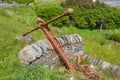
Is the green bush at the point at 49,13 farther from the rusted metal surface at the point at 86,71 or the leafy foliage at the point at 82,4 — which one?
the rusted metal surface at the point at 86,71

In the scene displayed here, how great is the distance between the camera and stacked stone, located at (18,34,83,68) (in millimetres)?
11664

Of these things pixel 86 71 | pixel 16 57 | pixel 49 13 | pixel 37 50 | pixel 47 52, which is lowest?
pixel 49 13

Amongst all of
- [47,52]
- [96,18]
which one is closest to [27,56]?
[47,52]

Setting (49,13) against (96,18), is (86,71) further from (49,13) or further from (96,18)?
(96,18)

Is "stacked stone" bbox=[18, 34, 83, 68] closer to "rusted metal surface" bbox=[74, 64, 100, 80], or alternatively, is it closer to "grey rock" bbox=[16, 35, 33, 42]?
"rusted metal surface" bbox=[74, 64, 100, 80]

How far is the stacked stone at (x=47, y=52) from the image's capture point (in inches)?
459

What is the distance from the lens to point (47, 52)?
12.4 metres

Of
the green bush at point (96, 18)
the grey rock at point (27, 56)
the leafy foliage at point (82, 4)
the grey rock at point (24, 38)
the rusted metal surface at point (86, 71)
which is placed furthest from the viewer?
the leafy foliage at point (82, 4)

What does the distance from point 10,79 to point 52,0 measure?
28.6 meters

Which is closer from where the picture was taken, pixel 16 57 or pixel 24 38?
pixel 16 57

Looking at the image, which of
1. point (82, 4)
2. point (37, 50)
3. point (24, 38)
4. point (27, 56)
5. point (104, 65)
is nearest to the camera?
point (27, 56)

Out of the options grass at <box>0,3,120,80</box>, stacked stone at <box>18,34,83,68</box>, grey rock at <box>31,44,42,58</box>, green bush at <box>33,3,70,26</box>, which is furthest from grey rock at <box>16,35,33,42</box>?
green bush at <box>33,3,70,26</box>

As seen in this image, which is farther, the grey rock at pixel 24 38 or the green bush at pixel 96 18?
the green bush at pixel 96 18

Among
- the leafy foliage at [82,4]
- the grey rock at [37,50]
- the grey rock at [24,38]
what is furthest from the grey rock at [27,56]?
the leafy foliage at [82,4]
